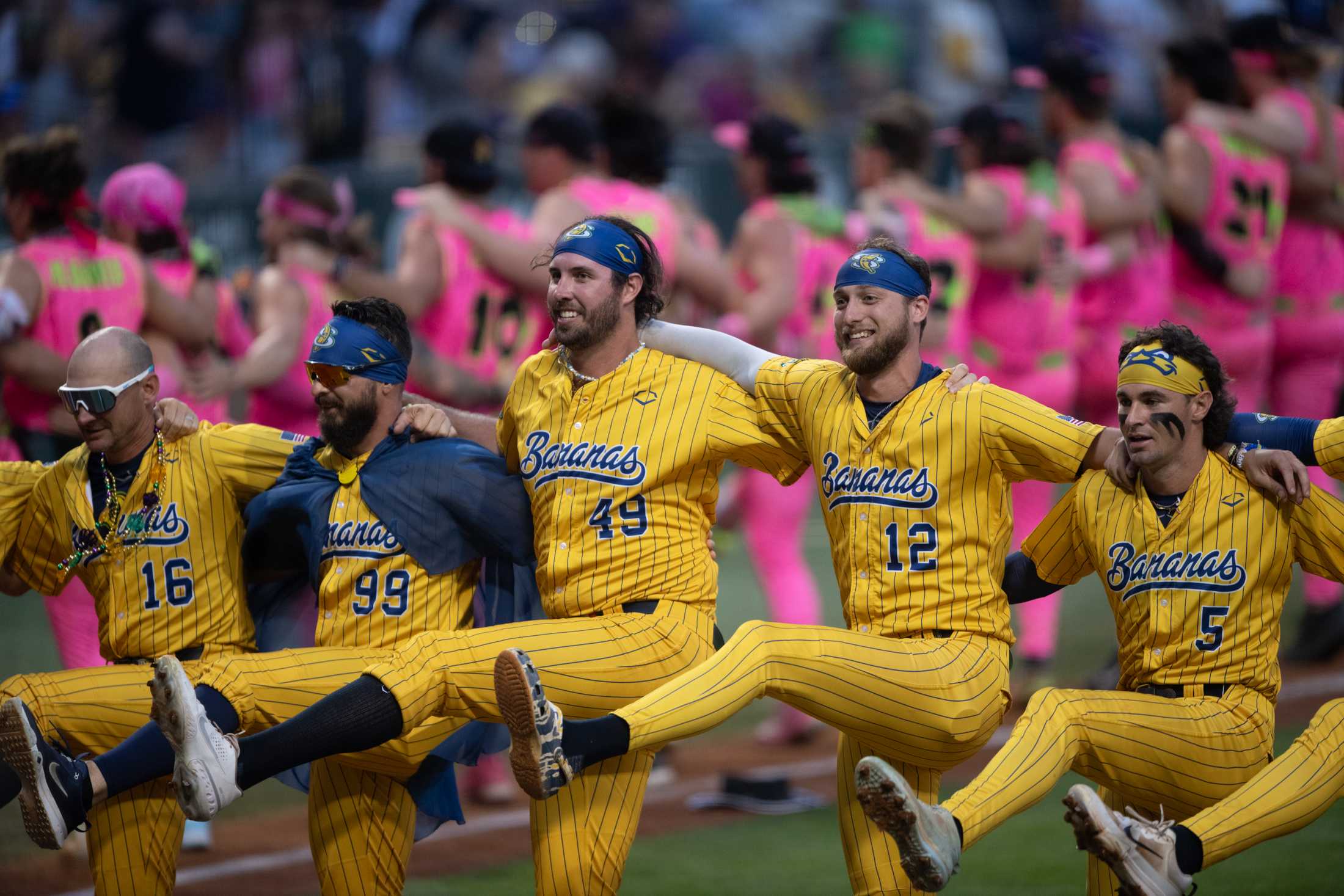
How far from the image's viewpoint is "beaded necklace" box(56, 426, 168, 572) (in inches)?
218

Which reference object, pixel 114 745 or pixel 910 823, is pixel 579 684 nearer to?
pixel 910 823

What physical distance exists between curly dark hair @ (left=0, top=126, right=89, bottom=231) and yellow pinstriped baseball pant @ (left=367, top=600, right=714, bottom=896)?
3227 mm

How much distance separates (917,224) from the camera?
368 inches

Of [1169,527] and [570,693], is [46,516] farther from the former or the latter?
[1169,527]

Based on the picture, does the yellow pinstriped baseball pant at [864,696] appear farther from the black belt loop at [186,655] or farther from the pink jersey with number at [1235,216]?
the pink jersey with number at [1235,216]

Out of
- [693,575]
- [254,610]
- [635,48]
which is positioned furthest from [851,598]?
[635,48]

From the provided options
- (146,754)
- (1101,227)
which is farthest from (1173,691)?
(1101,227)

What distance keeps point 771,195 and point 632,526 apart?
404 cm

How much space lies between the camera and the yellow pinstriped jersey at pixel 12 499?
5.75 metres

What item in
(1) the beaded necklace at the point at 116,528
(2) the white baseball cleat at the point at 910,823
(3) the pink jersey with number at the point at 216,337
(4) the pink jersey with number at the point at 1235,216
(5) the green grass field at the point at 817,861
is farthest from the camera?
(4) the pink jersey with number at the point at 1235,216

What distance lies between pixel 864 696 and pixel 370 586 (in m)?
1.61

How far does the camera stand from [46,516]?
573 centimetres

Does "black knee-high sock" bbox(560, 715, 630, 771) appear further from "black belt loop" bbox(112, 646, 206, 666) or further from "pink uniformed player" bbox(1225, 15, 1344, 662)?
"pink uniformed player" bbox(1225, 15, 1344, 662)

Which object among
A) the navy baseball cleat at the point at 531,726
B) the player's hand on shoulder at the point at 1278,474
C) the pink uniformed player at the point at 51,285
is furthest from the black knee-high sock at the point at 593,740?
the pink uniformed player at the point at 51,285
